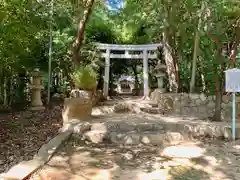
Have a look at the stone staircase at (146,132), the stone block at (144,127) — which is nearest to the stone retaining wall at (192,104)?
the stone staircase at (146,132)

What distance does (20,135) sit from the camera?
5648 millimetres

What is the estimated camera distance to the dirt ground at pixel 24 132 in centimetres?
445

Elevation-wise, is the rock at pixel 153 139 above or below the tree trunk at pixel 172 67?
below

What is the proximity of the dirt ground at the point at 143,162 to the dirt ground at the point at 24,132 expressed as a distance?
56 cm

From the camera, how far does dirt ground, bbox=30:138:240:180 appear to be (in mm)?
3525

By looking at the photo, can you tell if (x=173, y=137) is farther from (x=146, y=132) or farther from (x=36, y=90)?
(x=36, y=90)

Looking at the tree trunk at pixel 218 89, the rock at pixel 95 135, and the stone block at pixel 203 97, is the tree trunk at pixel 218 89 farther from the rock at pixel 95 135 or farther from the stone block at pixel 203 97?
the rock at pixel 95 135

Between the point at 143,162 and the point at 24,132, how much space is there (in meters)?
2.68

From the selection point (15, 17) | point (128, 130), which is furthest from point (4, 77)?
point (128, 130)

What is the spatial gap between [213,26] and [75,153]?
12.1ft

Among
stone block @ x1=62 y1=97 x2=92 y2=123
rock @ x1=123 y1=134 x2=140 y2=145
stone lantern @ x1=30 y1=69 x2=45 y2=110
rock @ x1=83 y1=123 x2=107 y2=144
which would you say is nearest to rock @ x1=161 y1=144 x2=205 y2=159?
rock @ x1=123 y1=134 x2=140 y2=145

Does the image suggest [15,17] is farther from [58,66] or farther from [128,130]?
[58,66]

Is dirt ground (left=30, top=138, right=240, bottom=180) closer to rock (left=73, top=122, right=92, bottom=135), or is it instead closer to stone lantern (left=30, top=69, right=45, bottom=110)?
rock (left=73, top=122, right=92, bottom=135)

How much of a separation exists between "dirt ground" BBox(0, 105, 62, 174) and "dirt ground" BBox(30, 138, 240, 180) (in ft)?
1.83
